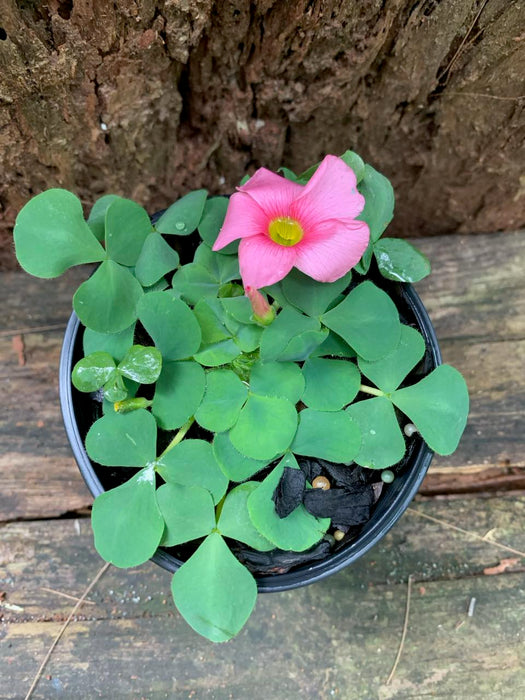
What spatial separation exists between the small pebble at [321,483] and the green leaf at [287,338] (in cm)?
18

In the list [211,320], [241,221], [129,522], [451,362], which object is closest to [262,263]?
[241,221]

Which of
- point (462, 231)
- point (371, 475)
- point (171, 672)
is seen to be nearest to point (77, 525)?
point (171, 672)

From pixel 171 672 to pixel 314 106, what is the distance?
0.93 meters

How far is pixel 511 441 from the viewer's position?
3.42ft

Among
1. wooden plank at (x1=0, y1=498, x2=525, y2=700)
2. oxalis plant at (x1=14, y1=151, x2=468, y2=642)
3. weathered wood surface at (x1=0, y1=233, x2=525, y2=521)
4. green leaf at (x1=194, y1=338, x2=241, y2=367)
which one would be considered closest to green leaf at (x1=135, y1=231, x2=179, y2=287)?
oxalis plant at (x1=14, y1=151, x2=468, y2=642)

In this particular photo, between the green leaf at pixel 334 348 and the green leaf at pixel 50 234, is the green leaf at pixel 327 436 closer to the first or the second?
the green leaf at pixel 334 348

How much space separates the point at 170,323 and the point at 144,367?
0.07m

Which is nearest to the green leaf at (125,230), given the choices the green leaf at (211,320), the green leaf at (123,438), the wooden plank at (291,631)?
the green leaf at (211,320)

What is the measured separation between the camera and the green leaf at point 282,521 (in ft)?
2.39

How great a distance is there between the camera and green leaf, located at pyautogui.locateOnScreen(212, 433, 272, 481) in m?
0.76

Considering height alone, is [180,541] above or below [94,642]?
above

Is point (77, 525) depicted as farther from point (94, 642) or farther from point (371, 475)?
point (371, 475)

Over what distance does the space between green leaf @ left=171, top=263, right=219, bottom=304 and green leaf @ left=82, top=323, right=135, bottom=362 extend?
0.28ft

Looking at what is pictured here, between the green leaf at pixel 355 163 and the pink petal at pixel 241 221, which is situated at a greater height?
the green leaf at pixel 355 163
